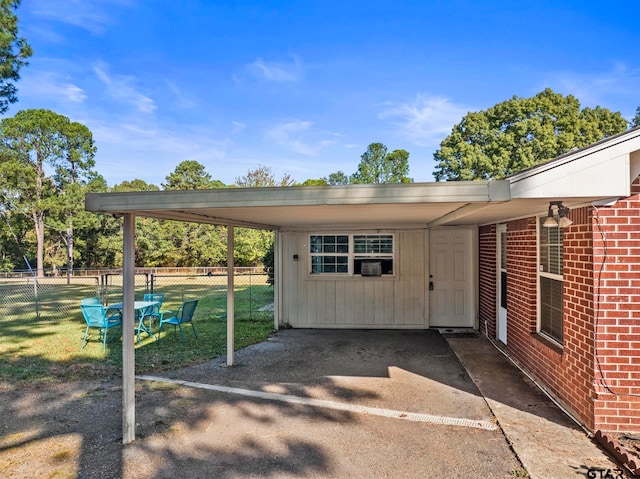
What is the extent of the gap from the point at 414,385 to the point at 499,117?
2149cm

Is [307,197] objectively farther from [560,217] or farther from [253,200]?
[560,217]

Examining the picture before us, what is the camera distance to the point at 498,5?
8.88m

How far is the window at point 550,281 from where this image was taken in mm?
4094

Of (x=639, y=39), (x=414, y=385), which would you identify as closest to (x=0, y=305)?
(x=414, y=385)

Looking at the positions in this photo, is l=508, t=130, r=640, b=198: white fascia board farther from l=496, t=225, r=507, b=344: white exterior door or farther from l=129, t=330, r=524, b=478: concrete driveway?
l=496, t=225, r=507, b=344: white exterior door

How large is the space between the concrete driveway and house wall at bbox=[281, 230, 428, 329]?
2122 mm

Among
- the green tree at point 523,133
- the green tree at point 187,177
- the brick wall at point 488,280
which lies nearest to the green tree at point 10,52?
the green tree at point 187,177

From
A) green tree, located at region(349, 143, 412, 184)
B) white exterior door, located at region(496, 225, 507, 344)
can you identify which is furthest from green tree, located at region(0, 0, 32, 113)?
green tree, located at region(349, 143, 412, 184)

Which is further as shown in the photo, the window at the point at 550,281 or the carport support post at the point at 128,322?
the window at the point at 550,281

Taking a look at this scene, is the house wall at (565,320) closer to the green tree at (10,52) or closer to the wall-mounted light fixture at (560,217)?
the wall-mounted light fixture at (560,217)

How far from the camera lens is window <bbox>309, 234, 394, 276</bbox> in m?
8.01

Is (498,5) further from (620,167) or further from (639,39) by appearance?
(639,39)

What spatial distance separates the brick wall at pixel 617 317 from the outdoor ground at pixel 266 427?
3.22 feet

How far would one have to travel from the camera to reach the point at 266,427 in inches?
138
